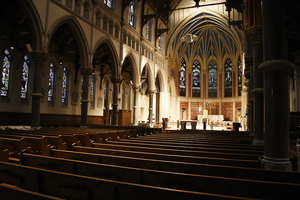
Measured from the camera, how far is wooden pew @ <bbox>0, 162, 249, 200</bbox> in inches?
75.4

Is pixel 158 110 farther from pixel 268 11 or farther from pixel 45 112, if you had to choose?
pixel 268 11

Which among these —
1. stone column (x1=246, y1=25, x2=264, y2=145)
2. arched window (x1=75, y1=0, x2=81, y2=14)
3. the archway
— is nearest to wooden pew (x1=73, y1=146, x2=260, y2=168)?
stone column (x1=246, y1=25, x2=264, y2=145)

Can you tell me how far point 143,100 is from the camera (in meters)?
Answer: 29.5

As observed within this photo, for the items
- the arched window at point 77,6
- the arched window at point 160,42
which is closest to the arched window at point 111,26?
the arched window at point 77,6

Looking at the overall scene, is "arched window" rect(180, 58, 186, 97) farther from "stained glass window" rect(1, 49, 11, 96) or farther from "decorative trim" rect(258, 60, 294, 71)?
"decorative trim" rect(258, 60, 294, 71)

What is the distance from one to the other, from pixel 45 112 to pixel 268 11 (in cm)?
1547

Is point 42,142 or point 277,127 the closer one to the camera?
point 277,127

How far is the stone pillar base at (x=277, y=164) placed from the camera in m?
3.55

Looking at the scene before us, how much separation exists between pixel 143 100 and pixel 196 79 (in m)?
11.7

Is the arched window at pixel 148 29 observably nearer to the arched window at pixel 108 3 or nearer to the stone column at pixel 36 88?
the arched window at pixel 108 3

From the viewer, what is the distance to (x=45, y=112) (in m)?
15.7

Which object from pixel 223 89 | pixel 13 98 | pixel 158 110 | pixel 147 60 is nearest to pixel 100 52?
pixel 147 60

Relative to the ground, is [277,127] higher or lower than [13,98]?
lower

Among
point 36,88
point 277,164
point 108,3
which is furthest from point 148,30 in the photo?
point 277,164
